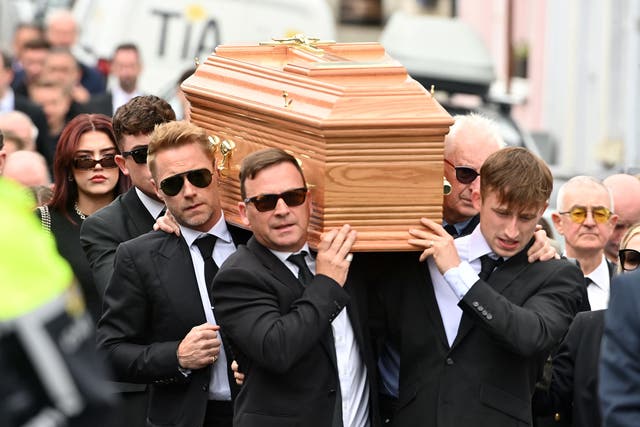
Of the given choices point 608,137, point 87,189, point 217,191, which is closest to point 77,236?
point 87,189

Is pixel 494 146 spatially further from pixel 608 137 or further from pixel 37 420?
pixel 608 137

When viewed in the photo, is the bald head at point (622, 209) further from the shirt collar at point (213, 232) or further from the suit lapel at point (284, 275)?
the suit lapel at point (284, 275)

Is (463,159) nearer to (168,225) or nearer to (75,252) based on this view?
(168,225)

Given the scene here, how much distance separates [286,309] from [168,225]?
77cm

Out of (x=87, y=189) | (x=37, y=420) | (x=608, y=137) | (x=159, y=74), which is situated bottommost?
(x=608, y=137)

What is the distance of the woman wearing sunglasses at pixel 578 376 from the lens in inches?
231

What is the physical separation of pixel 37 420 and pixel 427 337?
2.53 m

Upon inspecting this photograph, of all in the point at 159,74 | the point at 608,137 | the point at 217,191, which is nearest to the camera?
the point at 217,191

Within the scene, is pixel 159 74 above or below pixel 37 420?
below

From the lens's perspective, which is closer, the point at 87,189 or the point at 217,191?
the point at 217,191

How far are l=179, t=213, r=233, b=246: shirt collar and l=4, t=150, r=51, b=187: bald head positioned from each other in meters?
2.81

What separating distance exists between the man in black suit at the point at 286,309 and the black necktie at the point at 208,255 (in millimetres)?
448

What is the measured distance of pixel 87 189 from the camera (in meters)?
7.21

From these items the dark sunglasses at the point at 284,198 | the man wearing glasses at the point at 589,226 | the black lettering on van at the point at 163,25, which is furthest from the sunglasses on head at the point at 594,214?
the black lettering on van at the point at 163,25
